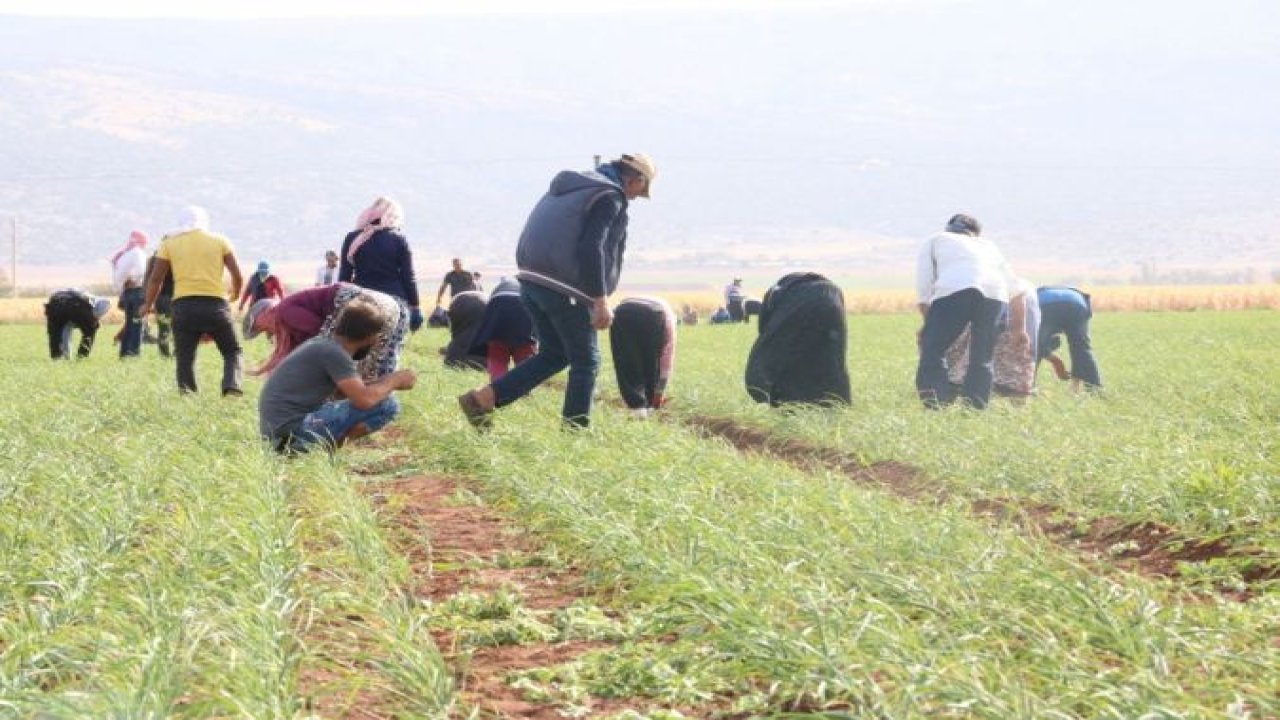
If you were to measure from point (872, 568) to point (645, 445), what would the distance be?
3.38 metres

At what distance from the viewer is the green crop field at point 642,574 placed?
3744 mm

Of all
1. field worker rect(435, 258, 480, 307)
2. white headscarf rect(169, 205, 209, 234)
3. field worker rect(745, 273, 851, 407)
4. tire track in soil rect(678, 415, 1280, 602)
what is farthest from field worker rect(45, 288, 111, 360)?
tire track in soil rect(678, 415, 1280, 602)

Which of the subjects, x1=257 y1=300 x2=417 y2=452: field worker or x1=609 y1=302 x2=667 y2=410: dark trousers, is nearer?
x1=257 y1=300 x2=417 y2=452: field worker

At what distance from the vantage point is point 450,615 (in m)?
4.93

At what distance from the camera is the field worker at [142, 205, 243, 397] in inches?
461

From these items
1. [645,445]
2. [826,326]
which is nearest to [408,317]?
[645,445]

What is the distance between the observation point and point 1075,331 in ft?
41.7

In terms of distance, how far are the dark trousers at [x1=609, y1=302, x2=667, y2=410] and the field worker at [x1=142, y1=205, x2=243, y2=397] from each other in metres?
2.68

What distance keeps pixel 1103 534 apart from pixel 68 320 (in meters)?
15.5

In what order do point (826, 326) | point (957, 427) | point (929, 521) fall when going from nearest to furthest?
point (929, 521)
point (957, 427)
point (826, 326)

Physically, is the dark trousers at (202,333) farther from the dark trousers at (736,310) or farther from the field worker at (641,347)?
the dark trousers at (736,310)

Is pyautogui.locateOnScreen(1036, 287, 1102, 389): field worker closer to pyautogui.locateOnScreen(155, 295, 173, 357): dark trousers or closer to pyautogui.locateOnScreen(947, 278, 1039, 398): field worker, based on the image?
pyautogui.locateOnScreen(947, 278, 1039, 398): field worker

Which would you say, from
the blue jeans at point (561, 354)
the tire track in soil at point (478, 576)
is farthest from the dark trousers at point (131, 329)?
the tire track in soil at point (478, 576)

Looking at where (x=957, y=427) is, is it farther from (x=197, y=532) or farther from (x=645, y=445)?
(x=197, y=532)
